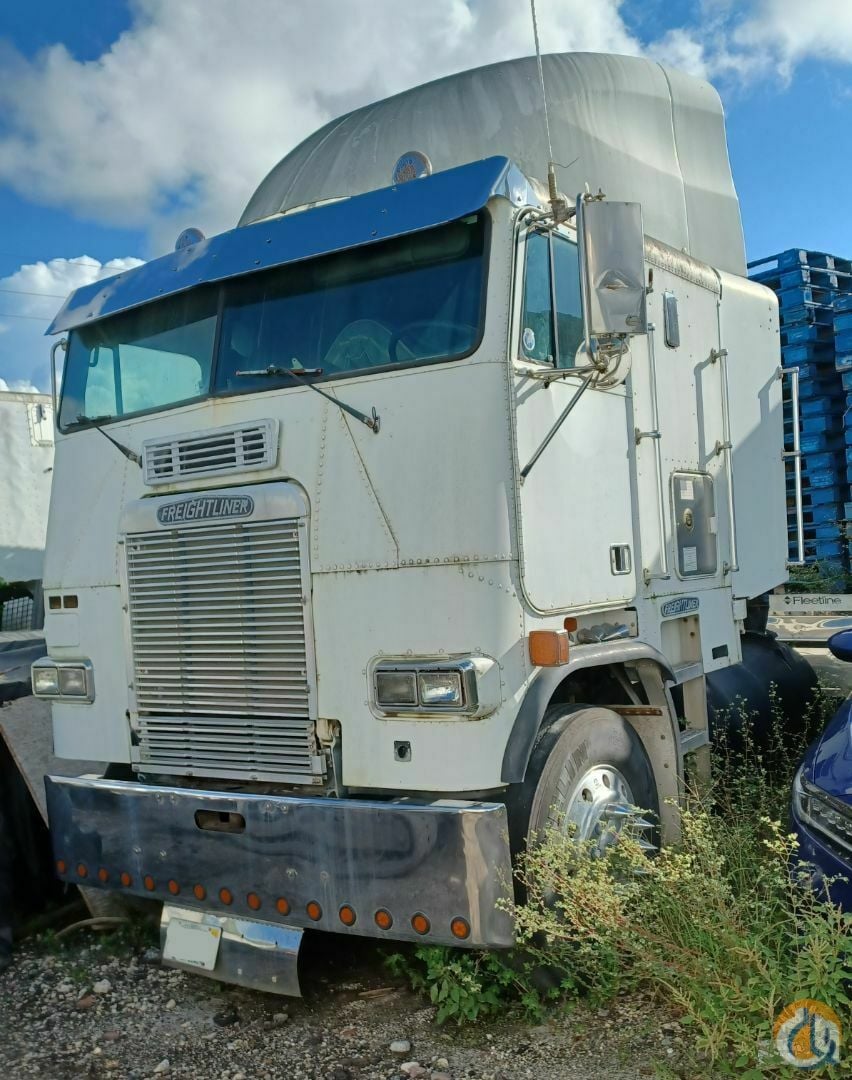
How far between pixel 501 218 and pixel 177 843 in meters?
2.80

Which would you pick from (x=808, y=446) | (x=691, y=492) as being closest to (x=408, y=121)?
(x=691, y=492)

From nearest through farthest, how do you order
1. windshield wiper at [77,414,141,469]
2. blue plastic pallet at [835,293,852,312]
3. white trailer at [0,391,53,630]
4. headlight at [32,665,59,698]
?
1. windshield wiper at [77,414,141,469]
2. headlight at [32,665,59,698]
3. blue plastic pallet at [835,293,852,312]
4. white trailer at [0,391,53,630]

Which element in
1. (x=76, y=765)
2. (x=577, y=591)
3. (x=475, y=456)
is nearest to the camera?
(x=475, y=456)

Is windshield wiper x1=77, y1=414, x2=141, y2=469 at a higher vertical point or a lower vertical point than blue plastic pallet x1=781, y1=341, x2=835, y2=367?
lower

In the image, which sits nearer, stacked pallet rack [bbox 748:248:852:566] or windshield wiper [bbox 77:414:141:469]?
windshield wiper [bbox 77:414:141:469]

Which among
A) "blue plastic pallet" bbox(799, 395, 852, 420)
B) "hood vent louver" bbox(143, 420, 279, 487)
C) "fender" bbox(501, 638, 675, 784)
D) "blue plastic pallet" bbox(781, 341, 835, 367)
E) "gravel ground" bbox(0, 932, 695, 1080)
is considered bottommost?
"gravel ground" bbox(0, 932, 695, 1080)

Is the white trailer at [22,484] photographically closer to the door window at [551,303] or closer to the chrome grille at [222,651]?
the chrome grille at [222,651]

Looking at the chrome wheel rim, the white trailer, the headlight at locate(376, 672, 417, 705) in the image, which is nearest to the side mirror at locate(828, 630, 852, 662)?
the chrome wheel rim

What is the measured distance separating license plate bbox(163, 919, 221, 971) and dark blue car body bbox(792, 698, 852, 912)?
2343 mm

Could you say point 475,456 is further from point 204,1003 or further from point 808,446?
point 808,446

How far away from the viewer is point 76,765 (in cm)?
465

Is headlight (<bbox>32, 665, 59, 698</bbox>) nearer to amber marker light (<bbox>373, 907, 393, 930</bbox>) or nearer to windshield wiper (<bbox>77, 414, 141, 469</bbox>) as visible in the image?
windshield wiper (<bbox>77, 414, 141, 469</bbox>)

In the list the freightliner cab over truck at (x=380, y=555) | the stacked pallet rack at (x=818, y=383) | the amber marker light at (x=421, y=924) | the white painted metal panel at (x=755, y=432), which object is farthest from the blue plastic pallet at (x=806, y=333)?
the amber marker light at (x=421, y=924)

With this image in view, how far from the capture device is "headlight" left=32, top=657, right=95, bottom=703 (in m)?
4.48
